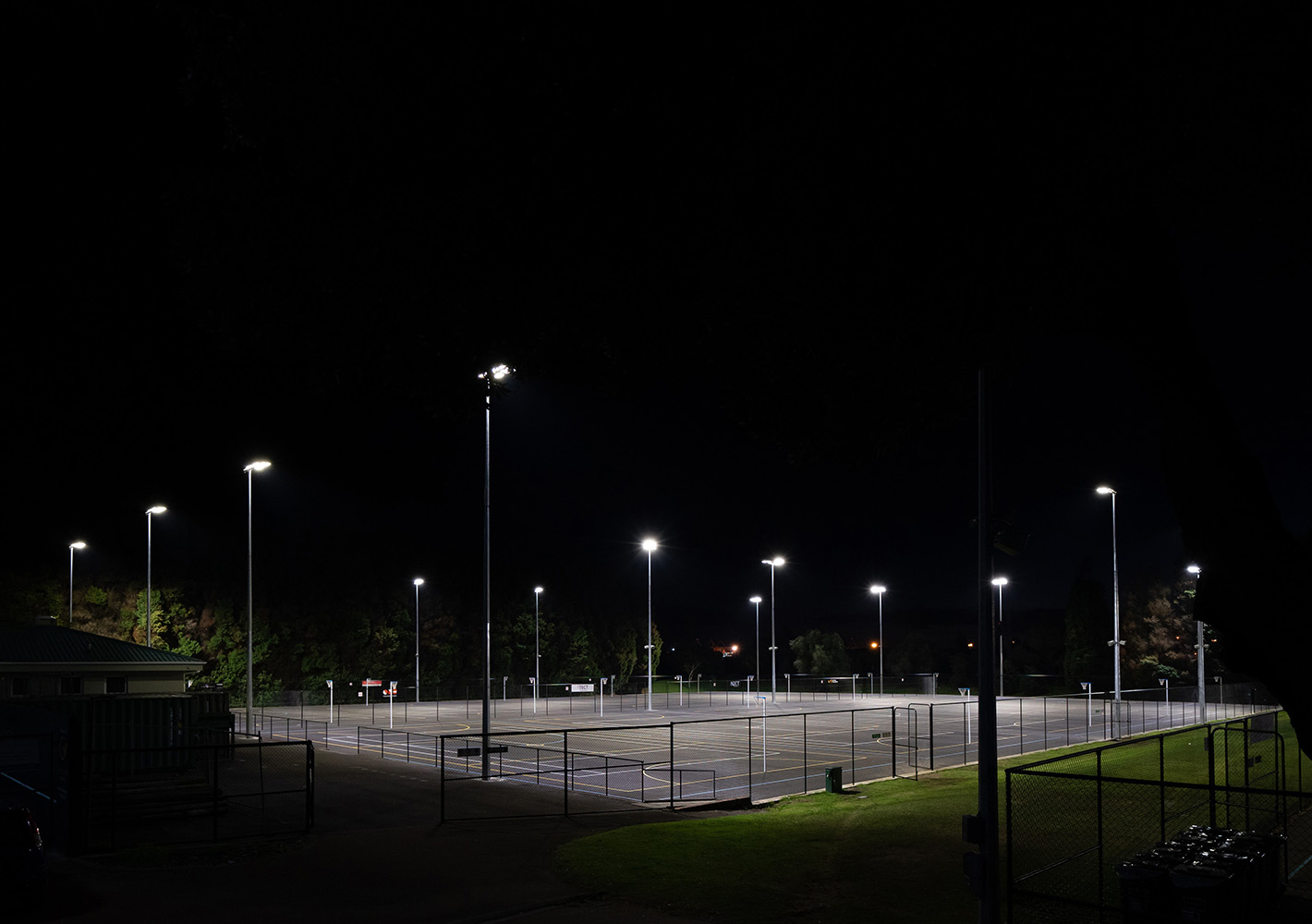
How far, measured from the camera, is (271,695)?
230 feet

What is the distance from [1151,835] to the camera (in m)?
18.9

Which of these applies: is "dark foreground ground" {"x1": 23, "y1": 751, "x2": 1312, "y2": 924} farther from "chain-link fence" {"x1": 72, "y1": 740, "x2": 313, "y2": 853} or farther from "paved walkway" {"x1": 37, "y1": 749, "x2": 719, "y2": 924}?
"chain-link fence" {"x1": 72, "y1": 740, "x2": 313, "y2": 853}

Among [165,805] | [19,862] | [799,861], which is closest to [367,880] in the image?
[19,862]

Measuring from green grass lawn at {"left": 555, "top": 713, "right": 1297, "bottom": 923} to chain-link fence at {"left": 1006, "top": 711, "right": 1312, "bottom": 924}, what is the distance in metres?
0.89

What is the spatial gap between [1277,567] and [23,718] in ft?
81.0

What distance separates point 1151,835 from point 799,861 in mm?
6843

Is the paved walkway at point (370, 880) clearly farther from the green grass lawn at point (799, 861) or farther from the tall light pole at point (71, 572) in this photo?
the tall light pole at point (71, 572)

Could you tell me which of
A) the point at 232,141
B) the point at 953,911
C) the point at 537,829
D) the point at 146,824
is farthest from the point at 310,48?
the point at 146,824

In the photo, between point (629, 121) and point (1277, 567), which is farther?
point (629, 121)

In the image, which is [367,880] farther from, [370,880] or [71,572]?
[71,572]

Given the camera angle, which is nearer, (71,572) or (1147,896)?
(1147,896)

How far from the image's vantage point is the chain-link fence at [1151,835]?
11.5m

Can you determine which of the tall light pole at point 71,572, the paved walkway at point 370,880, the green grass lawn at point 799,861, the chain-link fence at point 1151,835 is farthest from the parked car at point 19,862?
the tall light pole at point 71,572

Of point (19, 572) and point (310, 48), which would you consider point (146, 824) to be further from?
point (19, 572)
